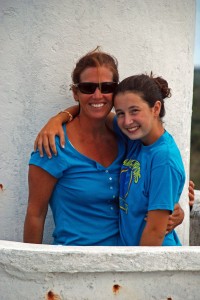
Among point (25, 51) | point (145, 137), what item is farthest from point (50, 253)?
point (25, 51)

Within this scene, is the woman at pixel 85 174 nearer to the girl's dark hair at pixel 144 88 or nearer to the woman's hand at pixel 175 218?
the girl's dark hair at pixel 144 88

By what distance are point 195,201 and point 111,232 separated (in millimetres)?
1290

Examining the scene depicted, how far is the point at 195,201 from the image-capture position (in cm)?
498

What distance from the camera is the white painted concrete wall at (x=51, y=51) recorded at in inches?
156

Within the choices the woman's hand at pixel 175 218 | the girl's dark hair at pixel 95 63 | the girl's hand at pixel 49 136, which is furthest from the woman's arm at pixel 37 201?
the woman's hand at pixel 175 218

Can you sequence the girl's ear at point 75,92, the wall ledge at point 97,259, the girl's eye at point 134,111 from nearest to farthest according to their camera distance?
the wall ledge at point 97,259, the girl's eye at point 134,111, the girl's ear at point 75,92

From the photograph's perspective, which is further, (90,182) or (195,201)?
(195,201)

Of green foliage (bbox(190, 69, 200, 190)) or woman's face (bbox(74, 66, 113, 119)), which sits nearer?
woman's face (bbox(74, 66, 113, 119))

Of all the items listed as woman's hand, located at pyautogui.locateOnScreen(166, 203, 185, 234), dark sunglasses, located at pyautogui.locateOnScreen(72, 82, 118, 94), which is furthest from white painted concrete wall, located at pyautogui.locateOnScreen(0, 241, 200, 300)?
dark sunglasses, located at pyautogui.locateOnScreen(72, 82, 118, 94)

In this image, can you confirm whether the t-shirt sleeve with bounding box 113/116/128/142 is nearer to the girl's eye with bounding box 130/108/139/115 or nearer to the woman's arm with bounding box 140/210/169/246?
the girl's eye with bounding box 130/108/139/115

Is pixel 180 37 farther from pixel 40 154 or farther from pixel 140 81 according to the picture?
pixel 40 154

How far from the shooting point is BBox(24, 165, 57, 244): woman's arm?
3.69 metres

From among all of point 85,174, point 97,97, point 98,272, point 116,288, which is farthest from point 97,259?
point 97,97

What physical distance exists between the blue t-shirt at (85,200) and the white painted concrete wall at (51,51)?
0.29 m
